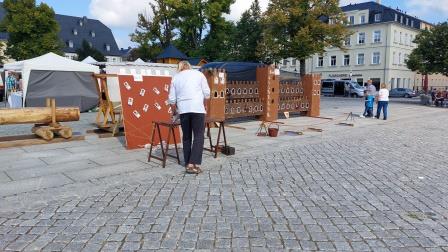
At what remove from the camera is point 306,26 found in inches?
1133

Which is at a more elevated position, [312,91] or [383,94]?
[312,91]

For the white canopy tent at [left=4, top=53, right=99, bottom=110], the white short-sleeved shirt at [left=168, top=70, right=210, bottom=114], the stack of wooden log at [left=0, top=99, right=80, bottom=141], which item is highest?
the white canopy tent at [left=4, top=53, right=99, bottom=110]

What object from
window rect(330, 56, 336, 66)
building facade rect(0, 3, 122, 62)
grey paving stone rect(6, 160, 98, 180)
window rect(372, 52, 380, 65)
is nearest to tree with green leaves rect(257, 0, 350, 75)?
grey paving stone rect(6, 160, 98, 180)

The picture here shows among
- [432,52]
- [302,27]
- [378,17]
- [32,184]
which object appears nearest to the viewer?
[32,184]

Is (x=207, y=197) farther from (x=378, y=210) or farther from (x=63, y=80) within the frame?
(x=63, y=80)

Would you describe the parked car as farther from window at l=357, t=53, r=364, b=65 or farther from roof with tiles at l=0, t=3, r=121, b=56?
roof with tiles at l=0, t=3, r=121, b=56

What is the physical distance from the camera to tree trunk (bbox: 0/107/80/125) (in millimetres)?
8375

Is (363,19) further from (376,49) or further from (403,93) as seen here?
(403,93)

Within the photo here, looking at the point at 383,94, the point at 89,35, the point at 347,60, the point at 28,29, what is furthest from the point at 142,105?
the point at 89,35

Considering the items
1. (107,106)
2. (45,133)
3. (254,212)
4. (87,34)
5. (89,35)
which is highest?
(87,34)

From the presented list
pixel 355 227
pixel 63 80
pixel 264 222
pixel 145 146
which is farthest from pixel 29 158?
pixel 63 80

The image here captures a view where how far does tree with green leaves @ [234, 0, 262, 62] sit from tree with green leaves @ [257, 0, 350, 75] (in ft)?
22.4

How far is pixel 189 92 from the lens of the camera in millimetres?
5977

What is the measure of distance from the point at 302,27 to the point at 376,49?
30.8 m
